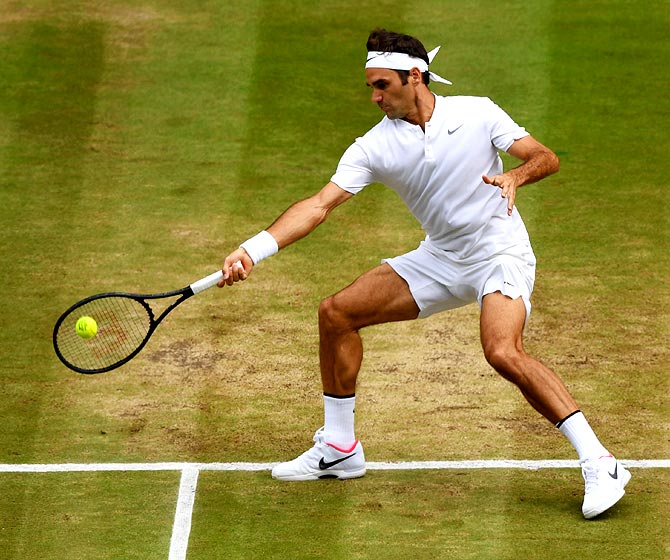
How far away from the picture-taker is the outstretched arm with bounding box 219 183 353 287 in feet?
23.9

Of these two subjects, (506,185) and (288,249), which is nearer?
(506,185)

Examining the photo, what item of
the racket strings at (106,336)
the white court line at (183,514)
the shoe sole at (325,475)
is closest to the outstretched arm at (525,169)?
the shoe sole at (325,475)

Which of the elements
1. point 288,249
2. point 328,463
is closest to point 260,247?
point 328,463

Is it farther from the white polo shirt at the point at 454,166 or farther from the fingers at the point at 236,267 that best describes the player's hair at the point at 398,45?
the fingers at the point at 236,267

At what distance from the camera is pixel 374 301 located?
25.6 feet

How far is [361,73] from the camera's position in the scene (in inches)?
543

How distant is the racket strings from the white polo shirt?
1.49m

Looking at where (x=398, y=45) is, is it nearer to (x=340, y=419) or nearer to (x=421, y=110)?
(x=421, y=110)

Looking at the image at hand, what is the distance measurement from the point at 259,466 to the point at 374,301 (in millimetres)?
1167

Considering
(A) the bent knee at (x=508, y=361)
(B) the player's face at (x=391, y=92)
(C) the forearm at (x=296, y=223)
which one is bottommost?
(A) the bent knee at (x=508, y=361)

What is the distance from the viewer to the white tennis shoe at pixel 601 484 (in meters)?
7.11

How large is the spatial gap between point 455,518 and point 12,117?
729 cm

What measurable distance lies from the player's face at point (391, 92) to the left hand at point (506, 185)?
→ 0.74m

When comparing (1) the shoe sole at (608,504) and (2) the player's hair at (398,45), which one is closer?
(1) the shoe sole at (608,504)
